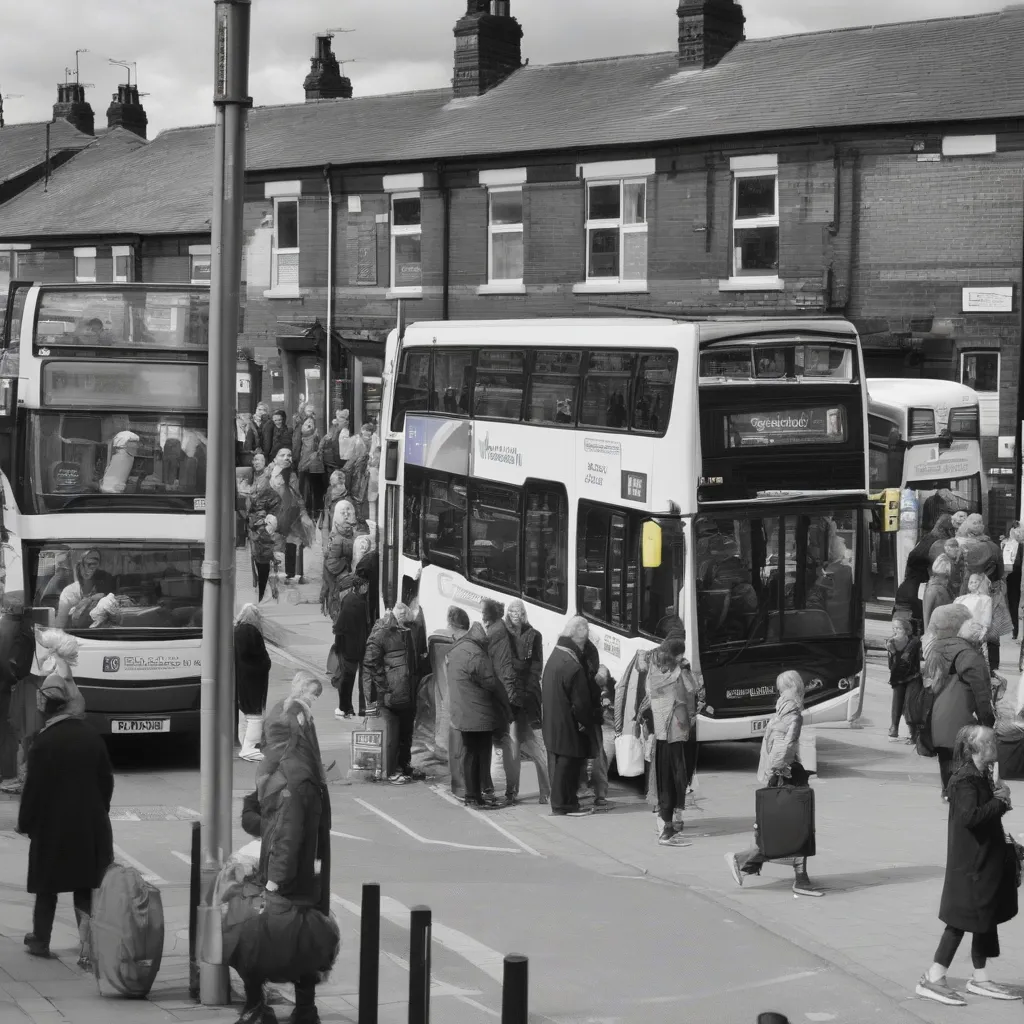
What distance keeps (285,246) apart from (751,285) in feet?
39.3

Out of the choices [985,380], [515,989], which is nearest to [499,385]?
[515,989]

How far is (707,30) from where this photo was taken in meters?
33.1

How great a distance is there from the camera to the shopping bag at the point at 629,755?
1482cm

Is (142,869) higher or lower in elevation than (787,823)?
lower

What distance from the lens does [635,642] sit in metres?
15.3

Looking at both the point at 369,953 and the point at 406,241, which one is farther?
the point at 406,241

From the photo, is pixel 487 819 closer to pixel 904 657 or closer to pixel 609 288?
pixel 904 657

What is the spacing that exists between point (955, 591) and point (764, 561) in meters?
4.68

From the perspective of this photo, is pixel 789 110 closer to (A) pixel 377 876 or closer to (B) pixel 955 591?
(B) pixel 955 591

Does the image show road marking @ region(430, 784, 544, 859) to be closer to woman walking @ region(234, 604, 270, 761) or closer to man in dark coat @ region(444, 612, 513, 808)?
man in dark coat @ region(444, 612, 513, 808)

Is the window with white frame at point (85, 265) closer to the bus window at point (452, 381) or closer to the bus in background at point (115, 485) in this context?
the bus window at point (452, 381)

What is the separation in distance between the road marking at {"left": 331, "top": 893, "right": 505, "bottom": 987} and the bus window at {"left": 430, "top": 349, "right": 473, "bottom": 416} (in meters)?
8.20

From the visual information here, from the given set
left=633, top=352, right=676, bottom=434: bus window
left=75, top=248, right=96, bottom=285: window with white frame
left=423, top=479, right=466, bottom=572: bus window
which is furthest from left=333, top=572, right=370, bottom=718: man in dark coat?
left=75, top=248, right=96, bottom=285: window with white frame

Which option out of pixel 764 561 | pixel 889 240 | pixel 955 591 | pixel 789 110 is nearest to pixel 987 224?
pixel 889 240
